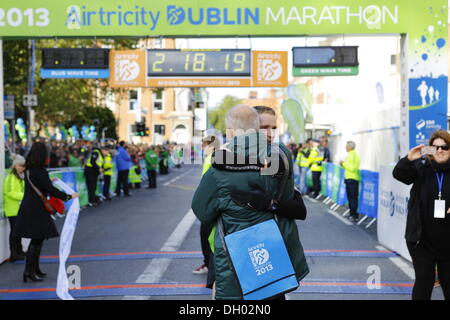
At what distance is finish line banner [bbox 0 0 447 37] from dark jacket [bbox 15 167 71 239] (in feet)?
10.3

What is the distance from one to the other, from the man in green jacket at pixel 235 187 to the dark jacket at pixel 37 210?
13.2ft

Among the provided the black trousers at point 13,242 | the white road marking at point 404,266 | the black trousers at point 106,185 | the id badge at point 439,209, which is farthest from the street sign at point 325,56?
the black trousers at point 106,185

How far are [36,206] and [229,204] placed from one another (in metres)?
4.33

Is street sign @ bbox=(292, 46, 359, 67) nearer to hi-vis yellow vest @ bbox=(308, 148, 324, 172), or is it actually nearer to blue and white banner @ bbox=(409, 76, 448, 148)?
blue and white banner @ bbox=(409, 76, 448, 148)

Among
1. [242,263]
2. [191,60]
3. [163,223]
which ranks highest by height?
[191,60]

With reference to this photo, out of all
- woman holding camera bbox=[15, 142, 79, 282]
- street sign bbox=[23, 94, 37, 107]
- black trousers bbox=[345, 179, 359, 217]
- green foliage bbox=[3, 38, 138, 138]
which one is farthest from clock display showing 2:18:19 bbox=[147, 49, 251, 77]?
green foliage bbox=[3, 38, 138, 138]

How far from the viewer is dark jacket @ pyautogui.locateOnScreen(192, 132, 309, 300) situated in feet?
12.1

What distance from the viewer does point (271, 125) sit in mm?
4410

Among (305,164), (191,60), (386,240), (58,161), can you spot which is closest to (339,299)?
(386,240)

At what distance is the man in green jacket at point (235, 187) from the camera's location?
12.1 feet

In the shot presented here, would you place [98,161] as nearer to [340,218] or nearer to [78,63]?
[78,63]

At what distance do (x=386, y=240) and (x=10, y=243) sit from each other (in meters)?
6.03

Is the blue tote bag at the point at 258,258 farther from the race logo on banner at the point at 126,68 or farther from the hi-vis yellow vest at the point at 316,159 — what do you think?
the hi-vis yellow vest at the point at 316,159
